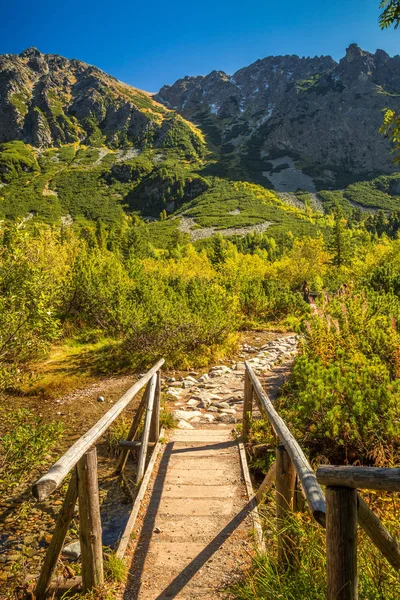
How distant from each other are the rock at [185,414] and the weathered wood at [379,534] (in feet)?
20.1

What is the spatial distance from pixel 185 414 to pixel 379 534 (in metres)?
6.34

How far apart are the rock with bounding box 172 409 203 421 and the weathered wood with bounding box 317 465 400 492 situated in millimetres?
6200

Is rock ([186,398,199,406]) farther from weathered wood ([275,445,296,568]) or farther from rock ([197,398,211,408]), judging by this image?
weathered wood ([275,445,296,568])

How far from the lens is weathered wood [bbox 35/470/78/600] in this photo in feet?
9.59

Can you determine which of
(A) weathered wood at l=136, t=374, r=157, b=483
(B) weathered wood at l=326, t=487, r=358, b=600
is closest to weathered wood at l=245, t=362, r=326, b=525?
(B) weathered wood at l=326, t=487, r=358, b=600

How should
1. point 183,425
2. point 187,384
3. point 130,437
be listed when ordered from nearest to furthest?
1. point 130,437
2. point 183,425
3. point 187,384

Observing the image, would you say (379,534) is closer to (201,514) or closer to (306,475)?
(306,475)

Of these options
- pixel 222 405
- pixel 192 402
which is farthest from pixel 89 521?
pixel 192 402

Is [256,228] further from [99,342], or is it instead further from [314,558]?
[314,558]

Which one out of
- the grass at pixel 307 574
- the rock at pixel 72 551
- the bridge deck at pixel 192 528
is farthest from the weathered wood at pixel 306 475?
the rock at pixel 72 551

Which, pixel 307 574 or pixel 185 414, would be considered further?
pixel 185 414

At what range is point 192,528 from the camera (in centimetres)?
404

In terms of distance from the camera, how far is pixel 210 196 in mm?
134125

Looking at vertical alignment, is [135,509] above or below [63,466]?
below
